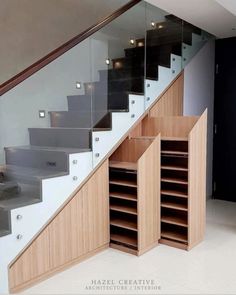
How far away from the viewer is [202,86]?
521cm

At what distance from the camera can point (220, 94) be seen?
5508 mm

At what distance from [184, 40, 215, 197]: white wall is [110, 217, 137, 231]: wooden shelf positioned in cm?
196

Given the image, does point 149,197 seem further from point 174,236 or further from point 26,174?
point 26,174

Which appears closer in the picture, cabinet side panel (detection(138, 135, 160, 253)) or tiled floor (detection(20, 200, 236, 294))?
tiled floor (detection(20, 200, 236, 294))

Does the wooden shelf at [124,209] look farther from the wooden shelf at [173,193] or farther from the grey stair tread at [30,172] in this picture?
the grey stair tread at [30,172]

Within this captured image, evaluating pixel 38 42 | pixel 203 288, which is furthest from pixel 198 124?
pixel 38 42

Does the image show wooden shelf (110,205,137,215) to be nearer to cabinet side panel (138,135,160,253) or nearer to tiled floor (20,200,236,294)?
cabinet side panel (138,135,160,253)

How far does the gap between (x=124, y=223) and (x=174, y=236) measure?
0.60m

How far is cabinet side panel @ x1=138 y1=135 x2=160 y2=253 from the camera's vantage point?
11.1ft

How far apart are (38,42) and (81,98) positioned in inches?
55.8

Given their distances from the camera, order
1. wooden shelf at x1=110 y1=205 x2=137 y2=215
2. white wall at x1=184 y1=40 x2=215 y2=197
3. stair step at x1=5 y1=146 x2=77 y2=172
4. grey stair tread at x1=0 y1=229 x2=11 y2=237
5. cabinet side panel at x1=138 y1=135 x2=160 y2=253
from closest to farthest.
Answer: grey stair tread at x1=0 y1=229 x2=11 y2=237
stair step at x1=5 y1=146 x2=77 y2=172
cabinet side panel at x1=138 y1=135 x2=160 y2=253
wooden shelf at x1=110 y1=205 x2=137 y2=215
white wall at x1=184 y1=40 x2=215 y2=197

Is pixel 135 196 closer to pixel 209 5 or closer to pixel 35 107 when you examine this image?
pixel 35 107

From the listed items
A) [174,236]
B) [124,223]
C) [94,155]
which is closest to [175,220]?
[174,236]

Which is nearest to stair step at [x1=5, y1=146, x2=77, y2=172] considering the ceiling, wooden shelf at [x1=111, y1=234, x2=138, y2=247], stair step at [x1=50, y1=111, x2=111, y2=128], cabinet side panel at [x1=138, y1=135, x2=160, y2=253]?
stair step at [x1=50, y1=111, x2=111, y2=128]
